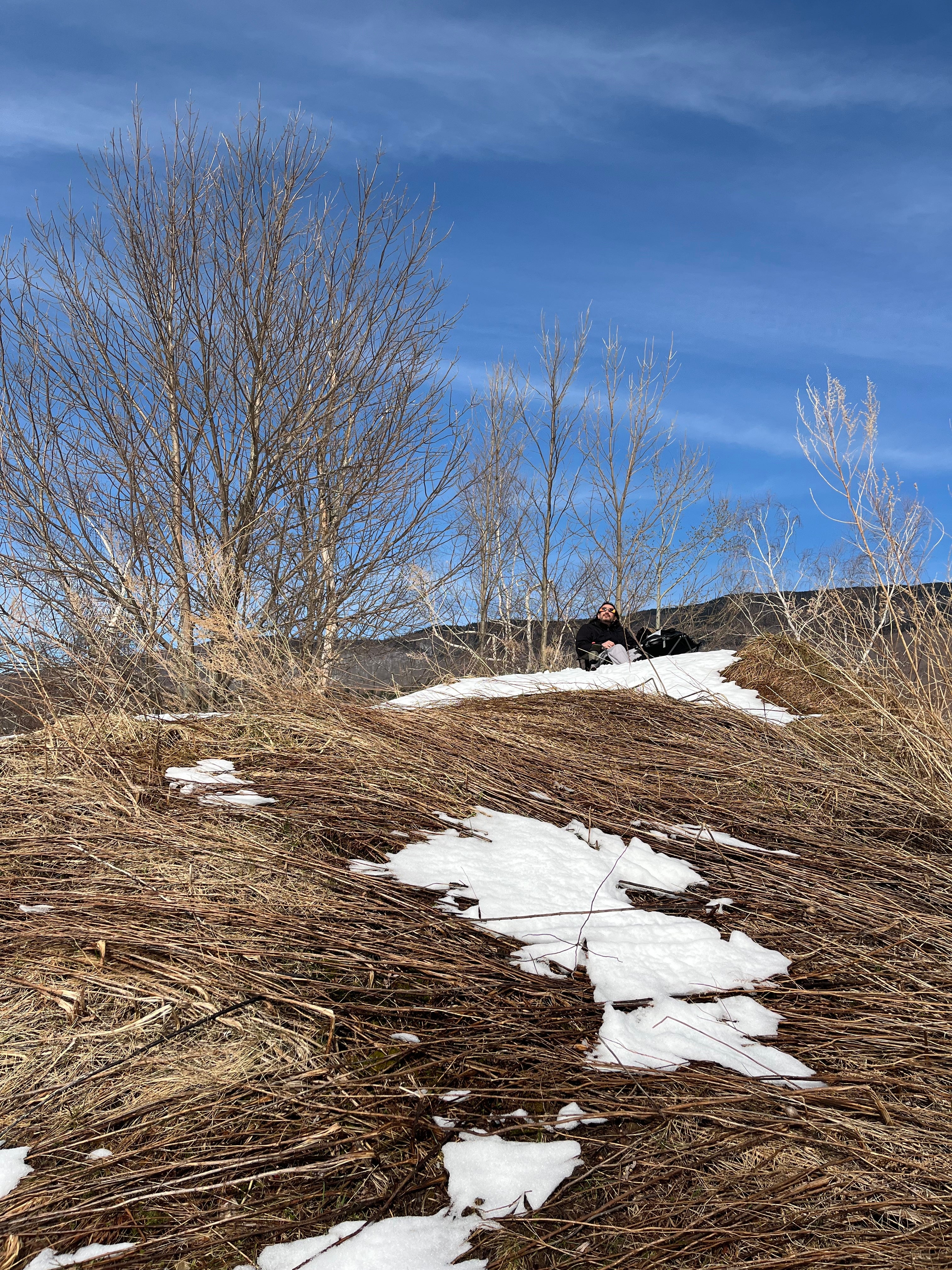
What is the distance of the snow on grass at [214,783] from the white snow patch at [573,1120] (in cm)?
149

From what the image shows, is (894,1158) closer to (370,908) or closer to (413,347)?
→ (370,908)

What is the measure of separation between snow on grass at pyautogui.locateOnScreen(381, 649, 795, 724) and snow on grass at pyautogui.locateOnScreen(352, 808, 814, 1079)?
1.59 m

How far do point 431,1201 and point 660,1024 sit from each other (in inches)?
24.0

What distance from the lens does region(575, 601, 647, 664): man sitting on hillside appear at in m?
9.52

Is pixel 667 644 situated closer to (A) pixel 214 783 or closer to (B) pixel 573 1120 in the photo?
(A) pixel 214 783

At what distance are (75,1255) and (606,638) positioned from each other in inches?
399

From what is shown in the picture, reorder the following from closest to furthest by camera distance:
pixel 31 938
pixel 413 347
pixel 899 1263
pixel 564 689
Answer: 1. pixel 899 1263
2. pixel 31 938
3. pixel 564 689
4. pixel 413 347

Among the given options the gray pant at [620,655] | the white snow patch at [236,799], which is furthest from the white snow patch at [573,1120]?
the gray pant at [620,655]

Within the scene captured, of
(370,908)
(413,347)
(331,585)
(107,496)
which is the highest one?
(413,347)

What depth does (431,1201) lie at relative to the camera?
128 centimetres

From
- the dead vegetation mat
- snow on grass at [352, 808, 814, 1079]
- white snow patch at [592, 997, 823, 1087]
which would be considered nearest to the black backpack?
the dead vegetation mat

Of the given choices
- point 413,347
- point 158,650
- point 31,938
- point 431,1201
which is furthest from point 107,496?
point 431,1201

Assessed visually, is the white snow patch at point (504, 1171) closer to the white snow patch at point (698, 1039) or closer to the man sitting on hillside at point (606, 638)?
the white snow patch at point (698, 1039)

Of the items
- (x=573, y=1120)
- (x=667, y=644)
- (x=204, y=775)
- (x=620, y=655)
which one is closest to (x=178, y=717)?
(x=204, y=775)
